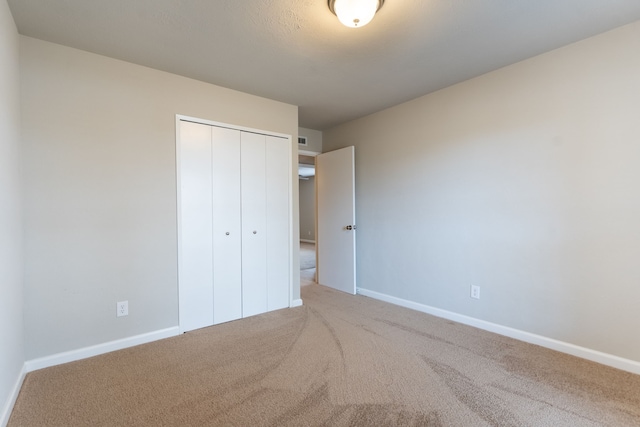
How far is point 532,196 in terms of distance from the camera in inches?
95.8

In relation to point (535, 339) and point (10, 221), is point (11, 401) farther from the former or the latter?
point (535, 339)

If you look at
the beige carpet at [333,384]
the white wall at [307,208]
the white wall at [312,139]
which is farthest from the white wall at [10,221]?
the white wall at [307,208]

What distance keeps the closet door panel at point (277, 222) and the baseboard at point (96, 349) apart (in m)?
1.06

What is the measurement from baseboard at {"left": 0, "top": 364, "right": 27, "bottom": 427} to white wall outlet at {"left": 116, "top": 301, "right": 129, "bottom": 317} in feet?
1.95

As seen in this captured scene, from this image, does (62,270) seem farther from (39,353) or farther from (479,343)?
(479,343)

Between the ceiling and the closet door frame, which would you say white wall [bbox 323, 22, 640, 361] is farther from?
the closet door frame

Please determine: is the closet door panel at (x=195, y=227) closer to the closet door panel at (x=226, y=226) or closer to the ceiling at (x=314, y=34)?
the closet door panel at (x=226, y=226)

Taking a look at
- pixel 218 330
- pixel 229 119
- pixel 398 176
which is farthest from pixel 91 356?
pixel 398 176

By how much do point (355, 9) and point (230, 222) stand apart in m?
2.16

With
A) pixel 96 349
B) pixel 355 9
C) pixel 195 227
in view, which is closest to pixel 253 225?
pixel 195 227

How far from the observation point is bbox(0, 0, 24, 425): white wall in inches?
61.9

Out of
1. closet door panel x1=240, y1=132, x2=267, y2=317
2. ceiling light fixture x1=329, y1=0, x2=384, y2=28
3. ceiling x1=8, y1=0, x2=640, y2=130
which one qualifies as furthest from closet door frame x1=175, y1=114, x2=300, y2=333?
ceiling light fixture x1=329, y1=0, x2=384, y2=28

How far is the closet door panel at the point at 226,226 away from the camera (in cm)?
294

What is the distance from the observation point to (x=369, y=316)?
3117 mm
